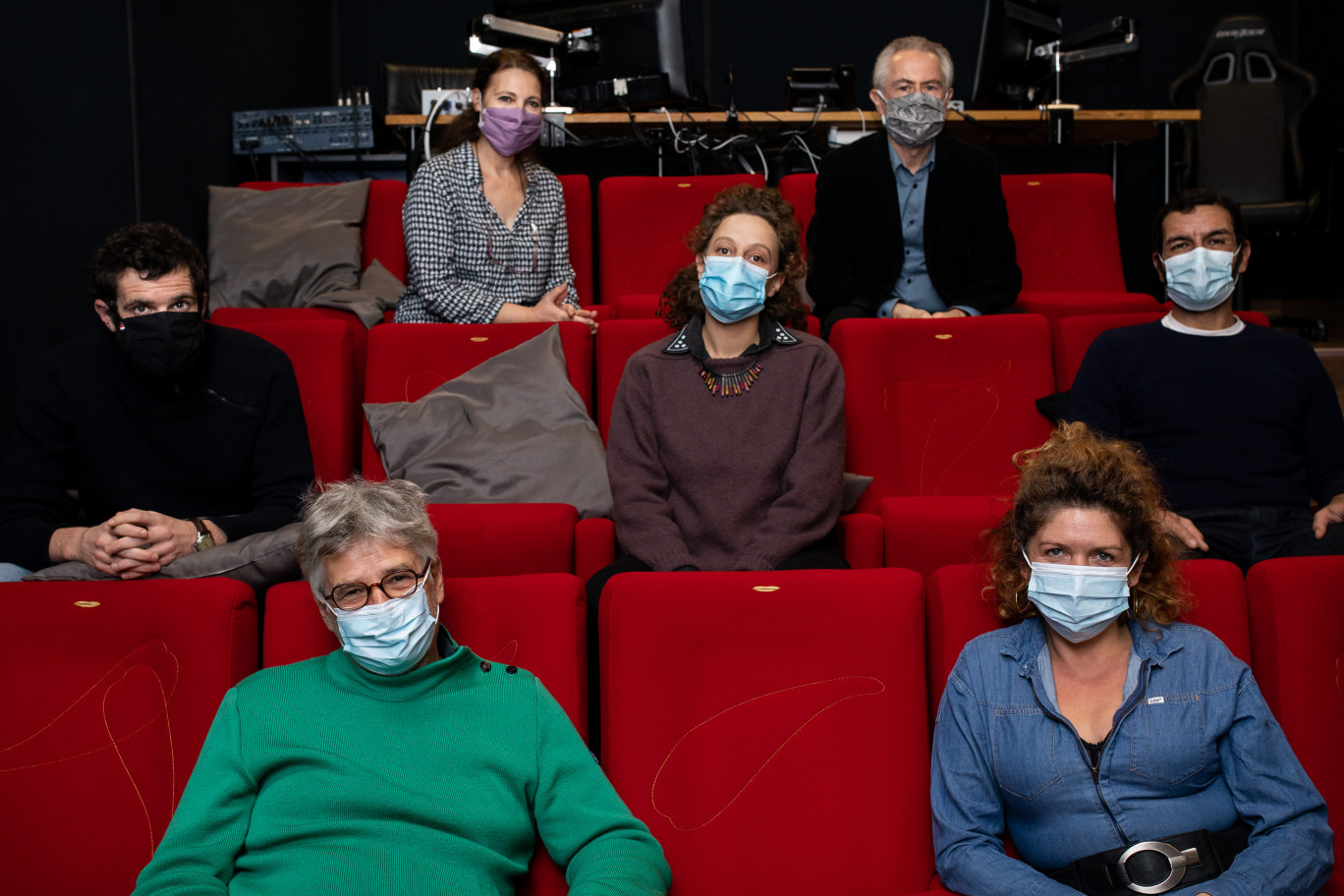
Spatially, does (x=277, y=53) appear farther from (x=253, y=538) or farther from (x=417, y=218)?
(x=253, y=538)

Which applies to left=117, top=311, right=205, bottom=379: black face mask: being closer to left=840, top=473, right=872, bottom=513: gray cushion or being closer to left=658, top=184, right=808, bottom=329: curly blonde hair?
left=658, top=184, right=808, bottom=329: curly blonde hair

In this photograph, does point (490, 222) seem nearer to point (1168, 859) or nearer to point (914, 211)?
point (914, 211)

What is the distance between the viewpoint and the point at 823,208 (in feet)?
10.4

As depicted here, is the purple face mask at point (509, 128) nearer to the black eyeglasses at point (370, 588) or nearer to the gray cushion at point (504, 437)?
the gray cushion at point (504, 437)

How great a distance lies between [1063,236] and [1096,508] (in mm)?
2208

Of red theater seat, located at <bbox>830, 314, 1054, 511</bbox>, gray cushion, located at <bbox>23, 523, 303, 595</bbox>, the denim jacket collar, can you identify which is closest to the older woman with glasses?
gray cushion, located at <bbox>23, 523, 303, 595</bbox>

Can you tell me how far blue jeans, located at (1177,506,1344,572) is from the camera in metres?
2.16

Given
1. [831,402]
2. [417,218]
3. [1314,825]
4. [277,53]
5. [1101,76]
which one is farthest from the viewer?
[1101,76]

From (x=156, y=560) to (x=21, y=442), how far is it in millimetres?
472

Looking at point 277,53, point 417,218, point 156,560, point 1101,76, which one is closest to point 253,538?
point 156,560

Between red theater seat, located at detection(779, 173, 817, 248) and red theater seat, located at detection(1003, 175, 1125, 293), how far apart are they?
0.63m

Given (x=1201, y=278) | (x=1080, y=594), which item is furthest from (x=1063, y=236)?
(x=1080, y=594)

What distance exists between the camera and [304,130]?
15.1 feet

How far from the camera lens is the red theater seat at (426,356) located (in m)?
2.62
